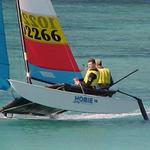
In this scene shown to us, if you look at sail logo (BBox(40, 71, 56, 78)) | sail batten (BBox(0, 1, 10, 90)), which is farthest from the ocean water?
sail logo (BBox(40, 71, 56, 78))

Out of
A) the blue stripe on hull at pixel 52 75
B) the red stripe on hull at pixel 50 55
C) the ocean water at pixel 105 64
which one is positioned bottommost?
the ocean water at pixel 105 64

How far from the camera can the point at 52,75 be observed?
2842 cm

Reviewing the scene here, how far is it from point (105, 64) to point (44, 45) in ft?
34.6

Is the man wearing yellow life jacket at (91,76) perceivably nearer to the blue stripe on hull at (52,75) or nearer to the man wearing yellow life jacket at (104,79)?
the man wearing yellow life jacket at (104,79)

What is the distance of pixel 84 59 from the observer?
4075 cm

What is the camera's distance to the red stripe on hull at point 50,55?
28.2m

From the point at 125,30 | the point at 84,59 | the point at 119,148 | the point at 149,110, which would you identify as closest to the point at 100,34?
the point at 125,30

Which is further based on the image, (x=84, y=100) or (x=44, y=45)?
(x=44, y=45)

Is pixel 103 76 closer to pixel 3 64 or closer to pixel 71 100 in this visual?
pixel 71 100

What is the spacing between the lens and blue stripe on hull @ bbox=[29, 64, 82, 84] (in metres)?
28.2

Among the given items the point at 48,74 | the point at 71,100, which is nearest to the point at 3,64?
the point at 48,74

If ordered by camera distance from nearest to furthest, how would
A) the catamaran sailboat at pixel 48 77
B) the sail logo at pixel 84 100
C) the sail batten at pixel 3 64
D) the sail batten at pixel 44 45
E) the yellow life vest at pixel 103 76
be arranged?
the catamaran sailboat at pixel 48 77 → the sail logo at pixel 84 100 → the yellow life vest at pixel 103 76 → the sail batten at pixel 3 64 → the sail batten at pixel 44 45

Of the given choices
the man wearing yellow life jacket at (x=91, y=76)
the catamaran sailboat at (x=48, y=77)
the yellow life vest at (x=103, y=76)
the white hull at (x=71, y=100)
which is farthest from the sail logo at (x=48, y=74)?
the yellow life vest at (x=103, y=76)

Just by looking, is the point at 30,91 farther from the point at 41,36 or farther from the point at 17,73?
the point at 17,73
